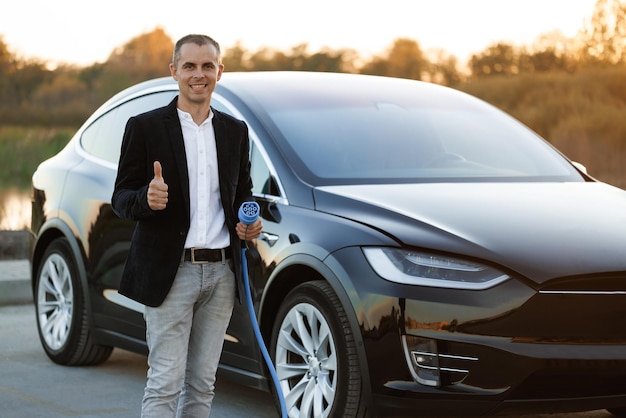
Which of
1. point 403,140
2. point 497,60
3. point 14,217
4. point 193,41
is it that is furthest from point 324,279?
point 497,60

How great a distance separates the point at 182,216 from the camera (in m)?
4.59

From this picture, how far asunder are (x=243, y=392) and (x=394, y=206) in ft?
5.92

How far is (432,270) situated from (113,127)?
313 cm

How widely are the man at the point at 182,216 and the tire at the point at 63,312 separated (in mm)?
2890

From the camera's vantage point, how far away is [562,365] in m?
5.07

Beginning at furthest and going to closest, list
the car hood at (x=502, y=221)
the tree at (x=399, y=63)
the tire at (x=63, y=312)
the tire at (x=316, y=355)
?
the tree at (x=399, y=63) → the tire at (x=63, y=312) → the tire at (x=316, y=355) → the car hood at (x=502, y=221)

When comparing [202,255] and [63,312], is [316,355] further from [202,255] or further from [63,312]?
[63,312]

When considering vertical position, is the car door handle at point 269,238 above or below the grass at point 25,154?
above

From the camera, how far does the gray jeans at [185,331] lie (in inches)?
182

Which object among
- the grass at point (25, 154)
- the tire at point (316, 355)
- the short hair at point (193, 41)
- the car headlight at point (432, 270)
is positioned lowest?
the grass at point (25, 154)

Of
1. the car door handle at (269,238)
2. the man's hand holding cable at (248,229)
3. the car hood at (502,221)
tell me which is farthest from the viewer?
the car door handle at (269,238)

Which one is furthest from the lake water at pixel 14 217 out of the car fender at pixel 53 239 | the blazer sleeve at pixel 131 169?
the blazer sleeve at pixel 131 169

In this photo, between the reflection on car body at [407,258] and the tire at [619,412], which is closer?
the reflection on car body at [407,258]

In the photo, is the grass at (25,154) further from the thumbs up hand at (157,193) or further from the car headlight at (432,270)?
the thumbs up hand at (157,193)
